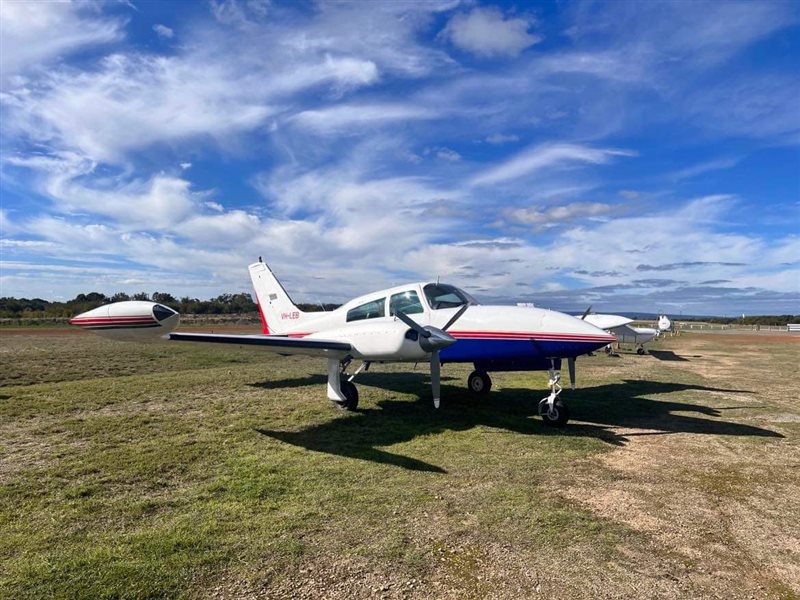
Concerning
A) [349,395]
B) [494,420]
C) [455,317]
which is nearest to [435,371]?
[455,317]

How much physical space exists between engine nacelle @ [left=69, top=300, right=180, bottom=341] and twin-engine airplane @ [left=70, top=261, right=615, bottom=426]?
0.02 meters

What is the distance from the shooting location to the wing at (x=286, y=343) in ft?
29.3

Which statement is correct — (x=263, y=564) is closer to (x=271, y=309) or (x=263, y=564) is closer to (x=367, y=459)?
(x=367, y=459)

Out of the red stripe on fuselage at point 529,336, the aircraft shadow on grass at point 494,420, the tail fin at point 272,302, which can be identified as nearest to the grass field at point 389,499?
the aircraft shadow on grass at point 494,420

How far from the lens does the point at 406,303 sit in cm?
1089

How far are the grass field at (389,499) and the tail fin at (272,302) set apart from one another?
13.6 ft

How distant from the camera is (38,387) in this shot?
1260cm

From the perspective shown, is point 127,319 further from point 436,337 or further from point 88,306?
point 88,306

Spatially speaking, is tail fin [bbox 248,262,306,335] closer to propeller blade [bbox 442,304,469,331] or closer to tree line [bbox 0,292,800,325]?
propeller blade [bbox 442,304,469,331]

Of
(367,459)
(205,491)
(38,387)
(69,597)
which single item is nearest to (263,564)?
(69,597)

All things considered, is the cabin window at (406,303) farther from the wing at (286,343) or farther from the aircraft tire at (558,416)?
the aircraft tire at (558,416)

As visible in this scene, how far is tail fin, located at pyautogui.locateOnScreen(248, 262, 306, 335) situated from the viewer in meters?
15.4

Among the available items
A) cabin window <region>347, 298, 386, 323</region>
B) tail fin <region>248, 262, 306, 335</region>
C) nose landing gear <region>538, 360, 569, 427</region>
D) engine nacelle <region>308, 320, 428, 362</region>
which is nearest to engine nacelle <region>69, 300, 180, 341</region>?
engine nacelle <region>308, 320, 428, 362</region>

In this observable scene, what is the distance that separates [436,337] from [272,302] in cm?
887
